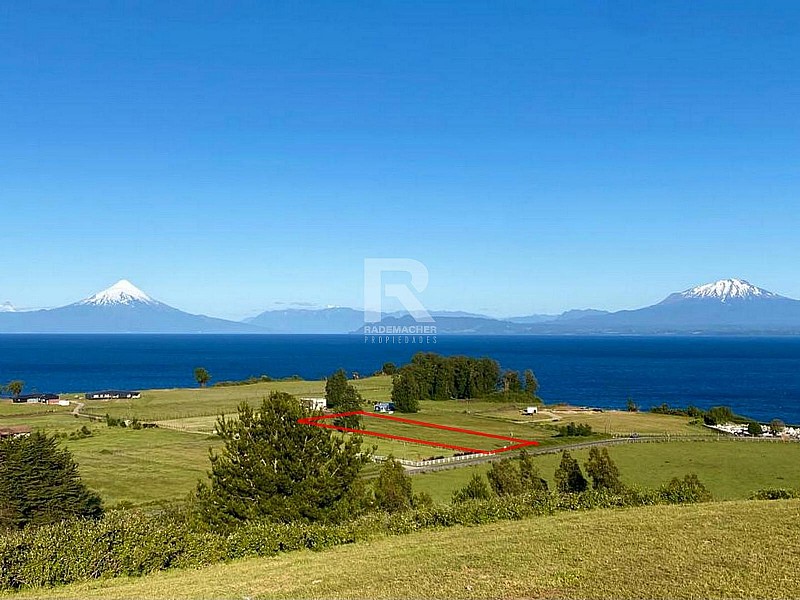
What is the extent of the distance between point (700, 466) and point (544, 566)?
139ft

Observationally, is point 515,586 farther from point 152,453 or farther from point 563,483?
point 152,453

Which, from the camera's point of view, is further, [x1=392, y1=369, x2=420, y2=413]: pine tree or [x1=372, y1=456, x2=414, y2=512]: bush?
[x1=392, y1=369, x2=420, y2=413]: pine tree

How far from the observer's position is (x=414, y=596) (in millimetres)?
10148

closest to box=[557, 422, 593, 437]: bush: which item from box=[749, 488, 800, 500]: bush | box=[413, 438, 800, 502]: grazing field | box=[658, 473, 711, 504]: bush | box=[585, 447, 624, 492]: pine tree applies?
box=[413, 438, 800, 502]: grazing field

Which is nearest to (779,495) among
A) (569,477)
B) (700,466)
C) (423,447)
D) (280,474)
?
(280,474)

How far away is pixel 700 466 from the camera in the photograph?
159 ft

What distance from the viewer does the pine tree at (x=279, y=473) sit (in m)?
19.4

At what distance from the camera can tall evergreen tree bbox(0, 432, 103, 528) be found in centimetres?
2641

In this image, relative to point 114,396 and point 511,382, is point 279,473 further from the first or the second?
point 511,382

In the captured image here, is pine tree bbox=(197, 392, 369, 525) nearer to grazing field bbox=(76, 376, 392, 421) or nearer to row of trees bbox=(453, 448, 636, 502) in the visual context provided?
row of trees bbox=(453, 448, 636, 502)

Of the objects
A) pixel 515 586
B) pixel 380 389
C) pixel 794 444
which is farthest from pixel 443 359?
pixel 515 586

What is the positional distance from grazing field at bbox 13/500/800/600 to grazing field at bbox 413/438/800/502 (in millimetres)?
21898

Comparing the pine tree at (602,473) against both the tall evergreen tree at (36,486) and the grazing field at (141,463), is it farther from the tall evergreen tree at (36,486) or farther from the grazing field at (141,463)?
the tall evergreen tree at (36,486)

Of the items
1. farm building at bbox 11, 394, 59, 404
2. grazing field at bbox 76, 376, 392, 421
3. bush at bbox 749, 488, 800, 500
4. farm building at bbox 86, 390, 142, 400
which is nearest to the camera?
bush at bbox 749, 488, 800, 500
